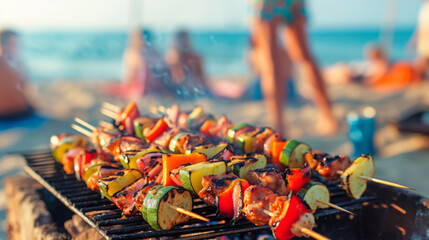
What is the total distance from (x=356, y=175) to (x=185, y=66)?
26.3 feet

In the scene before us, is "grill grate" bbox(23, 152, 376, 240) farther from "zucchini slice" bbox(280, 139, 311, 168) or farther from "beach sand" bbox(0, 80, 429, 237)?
"beach sand" bbox(0, 80, 429, 237)

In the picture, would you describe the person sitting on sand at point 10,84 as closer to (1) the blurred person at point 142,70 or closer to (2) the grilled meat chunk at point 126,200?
(1) the blurred person at point 142,70

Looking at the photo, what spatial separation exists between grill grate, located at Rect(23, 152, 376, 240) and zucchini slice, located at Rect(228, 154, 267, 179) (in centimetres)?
22

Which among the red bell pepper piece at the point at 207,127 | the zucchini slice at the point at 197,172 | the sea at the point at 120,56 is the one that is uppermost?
the sea at the point at 120,56

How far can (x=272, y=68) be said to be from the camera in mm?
5367

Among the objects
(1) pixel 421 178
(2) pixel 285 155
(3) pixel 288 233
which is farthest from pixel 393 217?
(1) pixel 421 178

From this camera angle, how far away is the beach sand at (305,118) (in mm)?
5168

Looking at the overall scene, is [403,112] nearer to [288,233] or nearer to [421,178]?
[421,178]

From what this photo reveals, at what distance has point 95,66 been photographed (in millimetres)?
23047

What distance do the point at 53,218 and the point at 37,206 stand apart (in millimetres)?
165

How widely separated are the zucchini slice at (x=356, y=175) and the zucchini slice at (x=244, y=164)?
1.36ft

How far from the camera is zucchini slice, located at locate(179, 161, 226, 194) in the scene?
1868 mm

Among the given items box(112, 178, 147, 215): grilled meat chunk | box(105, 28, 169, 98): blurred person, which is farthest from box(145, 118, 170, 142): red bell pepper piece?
box(105, 28, 169, 98): blurred person

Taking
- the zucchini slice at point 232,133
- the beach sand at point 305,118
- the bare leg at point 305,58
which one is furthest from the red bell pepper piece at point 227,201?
the bare leg at point 305,58
